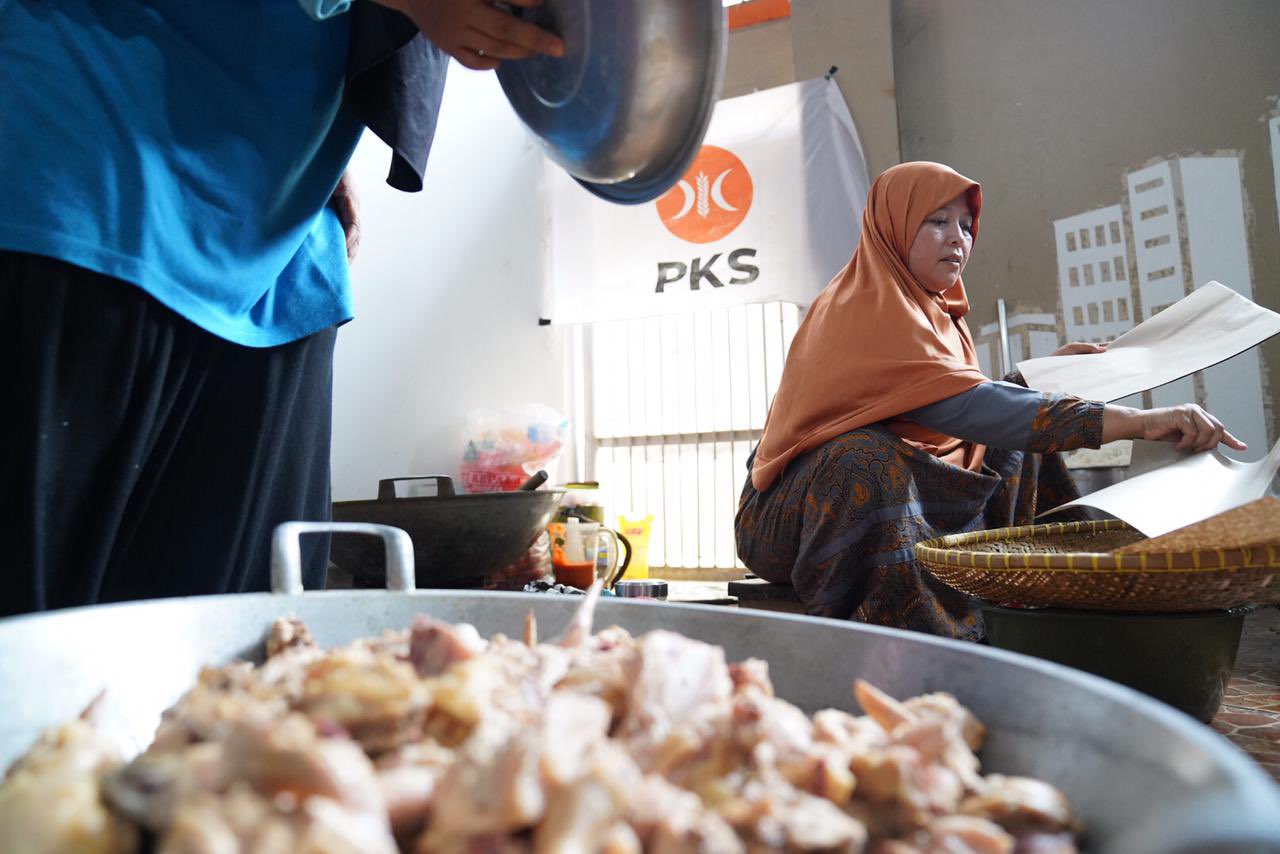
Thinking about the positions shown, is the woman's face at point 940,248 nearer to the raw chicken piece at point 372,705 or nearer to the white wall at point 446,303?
the raw chicken piece at point 372,705

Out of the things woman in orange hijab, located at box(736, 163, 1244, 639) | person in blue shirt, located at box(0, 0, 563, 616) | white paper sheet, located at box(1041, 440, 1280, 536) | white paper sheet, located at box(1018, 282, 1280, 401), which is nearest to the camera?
person in blue shirt, located at box(0, 0, 563, 616)

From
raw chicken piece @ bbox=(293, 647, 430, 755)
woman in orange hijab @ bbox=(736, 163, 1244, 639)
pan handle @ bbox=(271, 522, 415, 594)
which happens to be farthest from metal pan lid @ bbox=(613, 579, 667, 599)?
raw chicken piece @ bbox=(293, 647, 430, 755)

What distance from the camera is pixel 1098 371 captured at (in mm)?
1609

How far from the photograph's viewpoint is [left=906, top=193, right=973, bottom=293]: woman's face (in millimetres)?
1900

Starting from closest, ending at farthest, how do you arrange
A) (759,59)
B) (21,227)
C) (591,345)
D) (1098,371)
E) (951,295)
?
1. (21,227)
2. (1098,371)
3. (951,295)
4. (759,59)
5. (591,345)

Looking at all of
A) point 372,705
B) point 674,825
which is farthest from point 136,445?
point 674,825

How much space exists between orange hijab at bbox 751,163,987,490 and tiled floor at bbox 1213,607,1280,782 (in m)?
0.59

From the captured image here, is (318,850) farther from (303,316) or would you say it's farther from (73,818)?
(303,316)

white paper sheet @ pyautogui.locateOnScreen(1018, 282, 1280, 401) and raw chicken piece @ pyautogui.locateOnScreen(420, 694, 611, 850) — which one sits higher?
white paper sheet @ pyautogui.locateOnScreen(1018, 282, 1280, 401)

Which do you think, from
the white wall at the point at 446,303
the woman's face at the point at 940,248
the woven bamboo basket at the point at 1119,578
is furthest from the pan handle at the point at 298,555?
the white wall at the point at 446,303

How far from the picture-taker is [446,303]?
11.0ft

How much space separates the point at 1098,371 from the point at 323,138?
1406mm

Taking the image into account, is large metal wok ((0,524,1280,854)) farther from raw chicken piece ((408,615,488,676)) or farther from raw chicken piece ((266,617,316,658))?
raw chicken piece ((408,615,488,676))

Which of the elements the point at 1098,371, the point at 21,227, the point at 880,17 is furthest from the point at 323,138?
the point at 880,17
